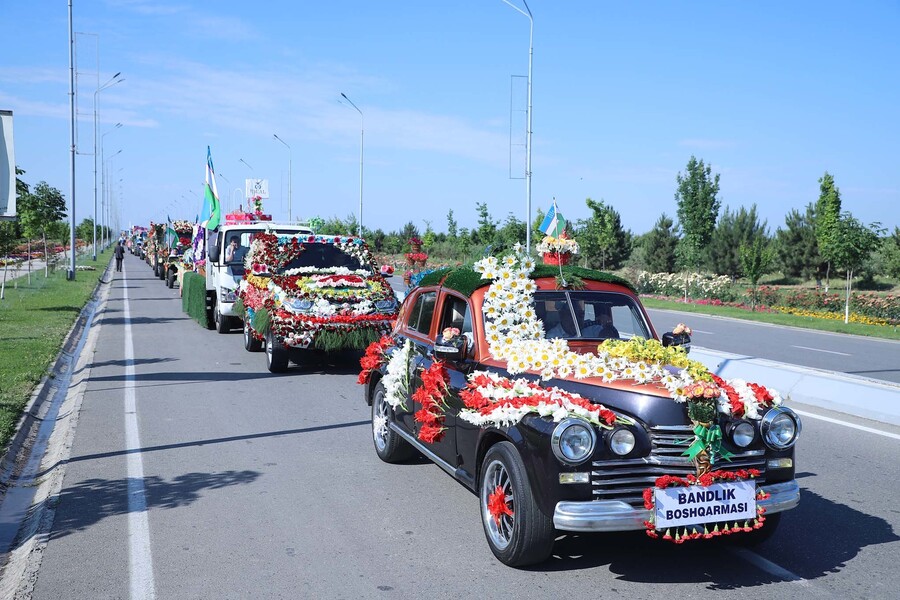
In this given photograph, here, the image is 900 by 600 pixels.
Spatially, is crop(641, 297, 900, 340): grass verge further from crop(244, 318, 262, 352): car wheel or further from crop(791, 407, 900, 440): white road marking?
crop(244, 318, 262, 352): car wheel

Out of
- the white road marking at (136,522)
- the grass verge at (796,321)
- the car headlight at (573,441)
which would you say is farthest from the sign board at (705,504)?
the grass verge at (796,321)

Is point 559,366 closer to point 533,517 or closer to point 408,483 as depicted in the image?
point 533,517

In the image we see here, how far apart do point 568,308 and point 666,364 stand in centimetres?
99

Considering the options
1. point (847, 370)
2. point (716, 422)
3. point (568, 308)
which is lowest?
point (847, 370)

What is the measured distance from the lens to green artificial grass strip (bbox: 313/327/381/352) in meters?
12.5

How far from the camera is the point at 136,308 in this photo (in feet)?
81.6

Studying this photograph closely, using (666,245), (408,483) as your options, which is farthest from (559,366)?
(666,245)

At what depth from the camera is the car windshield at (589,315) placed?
611 cm

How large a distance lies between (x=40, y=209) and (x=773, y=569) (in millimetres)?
31386

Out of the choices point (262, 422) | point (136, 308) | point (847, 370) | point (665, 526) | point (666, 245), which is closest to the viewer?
point (665, 526)

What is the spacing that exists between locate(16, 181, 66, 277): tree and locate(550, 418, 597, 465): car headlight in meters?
26.3

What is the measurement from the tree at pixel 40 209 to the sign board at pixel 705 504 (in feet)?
87.4

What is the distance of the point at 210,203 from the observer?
19.5m

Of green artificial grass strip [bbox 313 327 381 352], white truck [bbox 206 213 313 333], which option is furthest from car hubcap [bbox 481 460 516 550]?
white truck [bbox 206 213 313 333]
